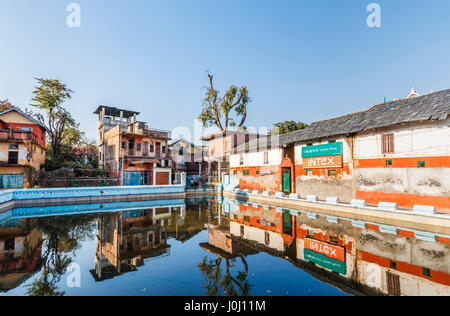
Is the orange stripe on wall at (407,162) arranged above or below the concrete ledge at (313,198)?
above

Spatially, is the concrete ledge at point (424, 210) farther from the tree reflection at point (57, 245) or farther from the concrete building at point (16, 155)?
the concrete building at point (16, 155)

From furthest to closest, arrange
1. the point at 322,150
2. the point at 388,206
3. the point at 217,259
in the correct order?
the point at 322,150 < the point at 388,206 < the point at 217,259

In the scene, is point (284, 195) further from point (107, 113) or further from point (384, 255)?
point (107, 113)

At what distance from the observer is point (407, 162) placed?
13.5 metres

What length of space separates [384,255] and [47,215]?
714 inches

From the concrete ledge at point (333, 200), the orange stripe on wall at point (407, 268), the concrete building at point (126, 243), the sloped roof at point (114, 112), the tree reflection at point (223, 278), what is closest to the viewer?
the tree reflection at point (223, 278)

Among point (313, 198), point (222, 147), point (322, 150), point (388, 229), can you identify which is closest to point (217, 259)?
point (388, 229)

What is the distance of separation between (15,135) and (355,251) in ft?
98.7

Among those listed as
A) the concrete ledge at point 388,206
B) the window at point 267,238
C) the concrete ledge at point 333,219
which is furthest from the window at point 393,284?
the concrete ledge at point 388,206

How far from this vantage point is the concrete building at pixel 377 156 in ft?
40.6

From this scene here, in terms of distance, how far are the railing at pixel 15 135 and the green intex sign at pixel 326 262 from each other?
27.3 meters

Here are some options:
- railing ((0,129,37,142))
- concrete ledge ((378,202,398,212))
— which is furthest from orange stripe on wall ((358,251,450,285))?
railing ((0,129,37,142))

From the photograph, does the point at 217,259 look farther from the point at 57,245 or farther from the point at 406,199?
the point at 406,199

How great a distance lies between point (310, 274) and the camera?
619cm
